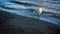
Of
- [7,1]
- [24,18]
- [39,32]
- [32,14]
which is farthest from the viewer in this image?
[7,1]

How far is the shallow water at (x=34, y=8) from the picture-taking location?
5.43 feet

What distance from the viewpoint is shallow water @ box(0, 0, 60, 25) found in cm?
165

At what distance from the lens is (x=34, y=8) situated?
2.00 meters

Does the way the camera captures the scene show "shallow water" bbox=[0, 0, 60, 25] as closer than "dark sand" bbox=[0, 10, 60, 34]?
No

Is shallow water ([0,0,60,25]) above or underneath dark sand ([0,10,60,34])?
above

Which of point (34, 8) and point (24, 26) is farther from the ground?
point (34, 8)

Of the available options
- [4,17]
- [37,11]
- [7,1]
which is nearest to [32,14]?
[37,11]

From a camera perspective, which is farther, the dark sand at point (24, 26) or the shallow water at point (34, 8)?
the shallow water at point (34, 8)

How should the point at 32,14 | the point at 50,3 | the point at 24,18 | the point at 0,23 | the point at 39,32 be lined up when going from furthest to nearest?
the point at 50,3 < the point at 32,14 < the point at 24,18 < the point at 0,23 < the point at 39,32

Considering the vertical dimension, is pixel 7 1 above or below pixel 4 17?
above

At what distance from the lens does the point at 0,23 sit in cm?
153

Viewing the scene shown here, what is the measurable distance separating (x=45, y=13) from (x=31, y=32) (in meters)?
0.59

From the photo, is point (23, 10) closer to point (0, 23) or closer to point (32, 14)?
point (32, 14)

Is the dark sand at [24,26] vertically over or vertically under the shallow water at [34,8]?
under
